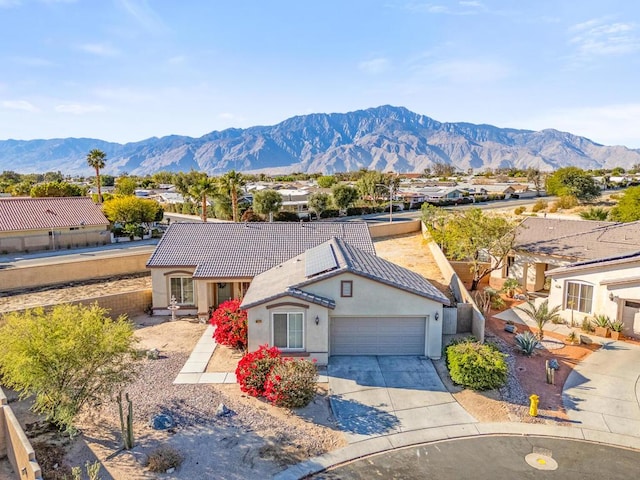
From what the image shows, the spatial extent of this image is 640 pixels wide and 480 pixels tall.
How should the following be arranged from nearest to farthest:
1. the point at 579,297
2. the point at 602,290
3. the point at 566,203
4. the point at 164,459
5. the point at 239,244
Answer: the point at 164,459
the point at 602,290
the point at 579,297
the point at 239,244
the point at 566,203

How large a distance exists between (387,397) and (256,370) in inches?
187

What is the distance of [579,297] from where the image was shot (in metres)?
24.4

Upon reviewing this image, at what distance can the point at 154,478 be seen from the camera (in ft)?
41.2

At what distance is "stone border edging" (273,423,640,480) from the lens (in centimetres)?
1360

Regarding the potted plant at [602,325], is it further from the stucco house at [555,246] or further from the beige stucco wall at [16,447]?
the beige stucco wall at [16,447]

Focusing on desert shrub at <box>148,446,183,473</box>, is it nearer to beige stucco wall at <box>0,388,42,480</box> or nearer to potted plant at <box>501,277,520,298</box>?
beige stucco wall at <box>0,388,42,480</box>

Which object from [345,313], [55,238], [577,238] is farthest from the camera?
[55,238]

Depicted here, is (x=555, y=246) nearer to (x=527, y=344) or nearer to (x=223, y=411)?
(x=527, y=344)

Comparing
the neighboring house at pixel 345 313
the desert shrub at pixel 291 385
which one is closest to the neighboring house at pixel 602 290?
the neighboring house at pixel 345 313

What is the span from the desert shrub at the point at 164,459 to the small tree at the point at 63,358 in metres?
2.55

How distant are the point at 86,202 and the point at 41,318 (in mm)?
40157

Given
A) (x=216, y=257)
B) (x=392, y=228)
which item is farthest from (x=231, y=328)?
(x=392, y=228)

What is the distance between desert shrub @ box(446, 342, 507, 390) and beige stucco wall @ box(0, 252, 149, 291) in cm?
2472

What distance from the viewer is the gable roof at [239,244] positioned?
2609 centimetres
